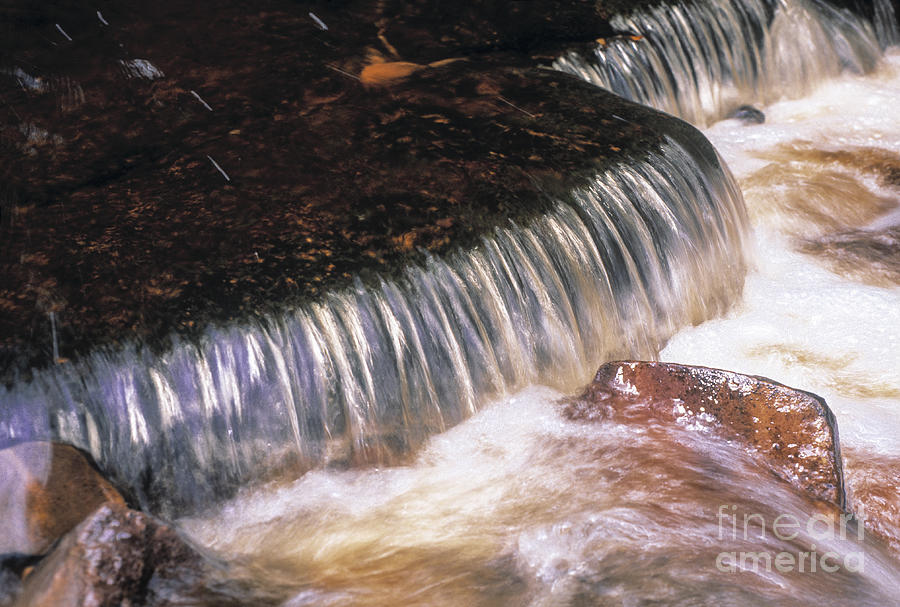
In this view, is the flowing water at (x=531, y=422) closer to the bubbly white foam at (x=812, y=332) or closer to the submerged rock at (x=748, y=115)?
the bubbly white foam at (x=812, y=332)

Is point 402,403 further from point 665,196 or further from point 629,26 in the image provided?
point 629,26

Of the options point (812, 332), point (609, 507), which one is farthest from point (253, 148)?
point (812, 332)

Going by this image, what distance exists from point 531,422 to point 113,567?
1.65m

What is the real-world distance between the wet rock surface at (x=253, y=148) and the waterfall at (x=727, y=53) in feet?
0.99

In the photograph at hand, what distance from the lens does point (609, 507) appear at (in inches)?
117

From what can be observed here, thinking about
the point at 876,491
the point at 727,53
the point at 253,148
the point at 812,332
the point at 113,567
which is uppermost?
the point at 253,148

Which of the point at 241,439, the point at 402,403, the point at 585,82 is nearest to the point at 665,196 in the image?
the point at 585,82

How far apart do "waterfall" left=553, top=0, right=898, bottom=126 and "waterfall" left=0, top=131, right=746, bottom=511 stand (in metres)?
1.40

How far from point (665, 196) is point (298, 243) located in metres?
1.69

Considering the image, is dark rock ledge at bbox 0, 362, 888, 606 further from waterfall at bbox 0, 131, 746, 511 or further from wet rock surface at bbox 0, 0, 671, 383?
wet rock surface at bbox 0, 0, 671, 383

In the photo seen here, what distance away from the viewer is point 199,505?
10.3ft

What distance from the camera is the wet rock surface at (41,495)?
2.66 m

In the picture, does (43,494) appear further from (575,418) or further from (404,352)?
(575,418)

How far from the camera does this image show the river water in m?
2.65
